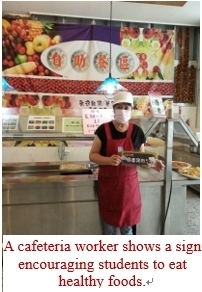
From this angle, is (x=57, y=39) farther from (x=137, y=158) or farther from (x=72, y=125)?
(x=137, y=158)

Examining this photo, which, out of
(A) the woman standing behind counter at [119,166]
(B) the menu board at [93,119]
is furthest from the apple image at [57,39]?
(A) the woman standing behind counter at [119,166]

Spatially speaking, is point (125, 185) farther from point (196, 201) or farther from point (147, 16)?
point (147, 16)

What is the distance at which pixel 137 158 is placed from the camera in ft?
3.55

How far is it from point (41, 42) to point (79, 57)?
469 millimetres

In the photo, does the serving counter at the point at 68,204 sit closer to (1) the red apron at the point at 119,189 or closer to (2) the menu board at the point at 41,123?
(1) the red apron at the point at 119,189

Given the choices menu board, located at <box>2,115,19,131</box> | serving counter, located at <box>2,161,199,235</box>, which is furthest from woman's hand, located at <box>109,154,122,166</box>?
menu board, located at <box>2,115,19,131</box>

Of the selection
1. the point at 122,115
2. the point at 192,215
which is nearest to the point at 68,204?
the point at 122,115

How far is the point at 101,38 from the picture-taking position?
9.84 feet

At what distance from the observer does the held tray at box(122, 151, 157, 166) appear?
1.07m
